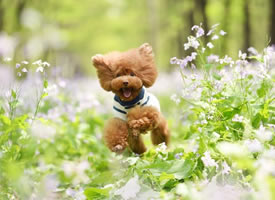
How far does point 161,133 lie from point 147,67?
53cm

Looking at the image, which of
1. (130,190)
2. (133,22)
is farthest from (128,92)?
(133,22)

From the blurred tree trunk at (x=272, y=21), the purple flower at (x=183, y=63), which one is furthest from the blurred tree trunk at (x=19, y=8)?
the purple flower at (x=183, y=63)

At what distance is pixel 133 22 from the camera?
83.7 ft

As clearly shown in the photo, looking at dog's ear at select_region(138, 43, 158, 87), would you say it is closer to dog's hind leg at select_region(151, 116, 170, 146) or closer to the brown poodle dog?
the brown poodle dog

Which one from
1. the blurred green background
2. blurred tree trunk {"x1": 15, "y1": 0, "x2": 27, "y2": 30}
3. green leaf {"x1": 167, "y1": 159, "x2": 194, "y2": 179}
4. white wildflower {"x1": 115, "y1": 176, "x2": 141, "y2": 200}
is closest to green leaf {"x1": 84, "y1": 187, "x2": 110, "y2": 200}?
white wildflower {"x1": 115, "y1": 176, "x2": 141, "y2": 200}

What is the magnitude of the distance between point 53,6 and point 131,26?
26.9 feet

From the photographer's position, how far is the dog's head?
2.91m

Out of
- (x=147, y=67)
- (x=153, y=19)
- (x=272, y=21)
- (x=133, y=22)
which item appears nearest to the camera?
(x=147, y=67)

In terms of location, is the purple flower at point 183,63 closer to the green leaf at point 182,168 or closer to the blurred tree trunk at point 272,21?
the green leaf at point 182,168

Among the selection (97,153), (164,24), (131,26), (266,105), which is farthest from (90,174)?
(131,26)

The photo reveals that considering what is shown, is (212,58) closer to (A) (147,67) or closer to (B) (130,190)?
(A) (147,67)

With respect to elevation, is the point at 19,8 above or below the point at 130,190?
above

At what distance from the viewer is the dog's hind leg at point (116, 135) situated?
9.73 ft

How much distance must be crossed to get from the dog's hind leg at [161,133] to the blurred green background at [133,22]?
764 centimetres
